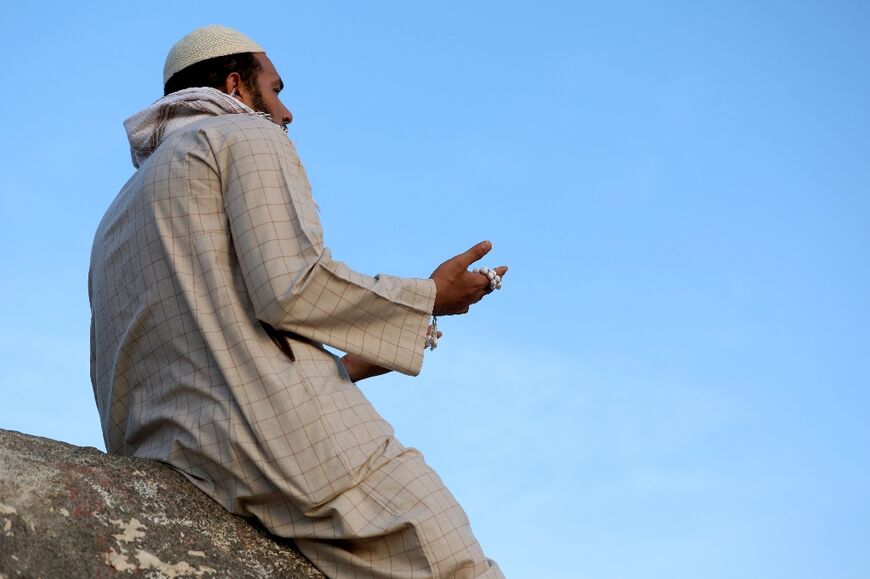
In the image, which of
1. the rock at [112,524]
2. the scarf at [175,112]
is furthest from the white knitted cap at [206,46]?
the rock at [112,524]

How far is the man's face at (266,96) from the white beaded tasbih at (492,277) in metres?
1.05

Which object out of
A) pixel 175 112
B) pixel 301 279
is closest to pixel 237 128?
pixel 175 112

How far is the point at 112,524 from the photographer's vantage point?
325 cm

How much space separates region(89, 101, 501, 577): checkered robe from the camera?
3402mm

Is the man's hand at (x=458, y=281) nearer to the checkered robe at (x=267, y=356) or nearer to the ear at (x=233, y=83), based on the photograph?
the checkered robe at (x=267, y=356)

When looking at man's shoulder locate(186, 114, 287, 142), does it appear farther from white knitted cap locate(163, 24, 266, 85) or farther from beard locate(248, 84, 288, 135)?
white knitted cap locate(163, 24, 266, 85)

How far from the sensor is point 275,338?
3.56 meters

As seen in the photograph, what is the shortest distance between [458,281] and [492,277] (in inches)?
4.4

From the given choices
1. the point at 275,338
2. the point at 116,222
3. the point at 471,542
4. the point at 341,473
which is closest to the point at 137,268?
the point at 116,222

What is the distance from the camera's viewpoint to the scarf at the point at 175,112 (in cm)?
407

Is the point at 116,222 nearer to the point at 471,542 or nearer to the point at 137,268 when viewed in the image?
the point at 137,268

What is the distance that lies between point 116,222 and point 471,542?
1.55 m

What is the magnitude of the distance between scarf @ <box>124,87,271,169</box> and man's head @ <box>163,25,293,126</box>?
0.75ft

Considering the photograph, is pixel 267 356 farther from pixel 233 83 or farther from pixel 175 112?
pixel 233 83
